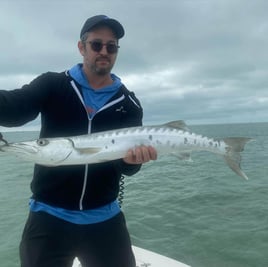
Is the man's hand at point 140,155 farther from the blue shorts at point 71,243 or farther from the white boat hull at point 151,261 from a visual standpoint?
the white boat hull at point 151,261

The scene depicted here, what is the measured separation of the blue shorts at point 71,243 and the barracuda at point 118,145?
69 cm

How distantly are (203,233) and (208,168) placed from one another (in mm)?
15669

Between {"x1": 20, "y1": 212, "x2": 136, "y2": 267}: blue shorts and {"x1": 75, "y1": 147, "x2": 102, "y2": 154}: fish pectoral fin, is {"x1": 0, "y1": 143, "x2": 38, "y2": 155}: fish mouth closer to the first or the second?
{"x1": 75, "y1": 147, "x2": 102, "y2": 154}: fish pectoral fin

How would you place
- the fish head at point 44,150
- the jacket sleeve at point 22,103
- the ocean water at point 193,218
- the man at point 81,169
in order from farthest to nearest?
the ocean water at point 193,218 → the man at point 81,169 → the fish head at point 44,150 → the jacket sleeve at point 22,103

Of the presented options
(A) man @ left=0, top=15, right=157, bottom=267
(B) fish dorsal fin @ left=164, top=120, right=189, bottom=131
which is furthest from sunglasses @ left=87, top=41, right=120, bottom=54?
(B) fish dorsal fin @ left=164, top=120, right=189, bottom=131

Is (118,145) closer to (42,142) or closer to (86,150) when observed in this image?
(86,150)

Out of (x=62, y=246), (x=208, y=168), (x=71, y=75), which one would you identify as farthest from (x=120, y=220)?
(x=208, y=168)

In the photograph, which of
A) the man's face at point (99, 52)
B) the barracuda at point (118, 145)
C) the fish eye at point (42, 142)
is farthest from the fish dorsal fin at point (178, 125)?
the fish eye at point (42, 142)

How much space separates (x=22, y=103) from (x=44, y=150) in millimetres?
552

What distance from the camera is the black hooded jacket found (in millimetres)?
4078

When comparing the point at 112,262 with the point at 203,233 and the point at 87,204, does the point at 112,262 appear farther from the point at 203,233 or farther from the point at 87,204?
the point at 203,233

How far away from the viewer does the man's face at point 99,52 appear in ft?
14.4

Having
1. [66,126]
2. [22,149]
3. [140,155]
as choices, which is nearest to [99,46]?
[66,126]

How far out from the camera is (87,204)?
4203mm
